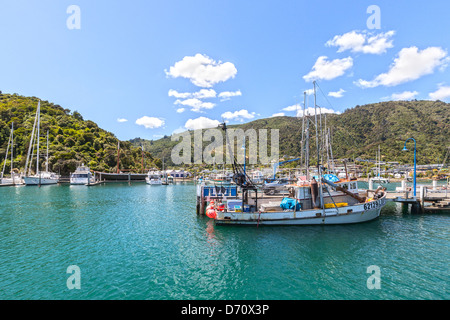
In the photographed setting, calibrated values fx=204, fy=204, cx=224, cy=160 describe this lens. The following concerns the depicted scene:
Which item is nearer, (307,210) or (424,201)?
(307,210)

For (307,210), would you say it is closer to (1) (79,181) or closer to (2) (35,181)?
(1) (79,181)

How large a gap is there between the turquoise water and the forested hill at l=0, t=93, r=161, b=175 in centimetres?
9339

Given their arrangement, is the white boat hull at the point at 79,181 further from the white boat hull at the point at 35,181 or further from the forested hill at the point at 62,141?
the forested hill at the point at 62,141

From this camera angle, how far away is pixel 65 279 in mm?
13234

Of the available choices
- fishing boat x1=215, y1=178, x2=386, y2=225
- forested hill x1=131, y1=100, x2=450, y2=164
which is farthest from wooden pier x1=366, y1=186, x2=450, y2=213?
forested hill x1=131, y1=100, x2=450, y2=164

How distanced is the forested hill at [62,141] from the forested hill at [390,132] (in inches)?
4395

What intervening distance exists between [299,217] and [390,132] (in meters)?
159

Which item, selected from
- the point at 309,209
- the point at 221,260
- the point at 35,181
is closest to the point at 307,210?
the point at 309,209

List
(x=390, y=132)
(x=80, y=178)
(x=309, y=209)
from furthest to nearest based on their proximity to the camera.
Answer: (x=390, y=132), (x=80, y=178), (x=309, y=209)

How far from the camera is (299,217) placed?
80.4 feet

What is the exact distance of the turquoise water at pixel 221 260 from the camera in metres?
12.0
